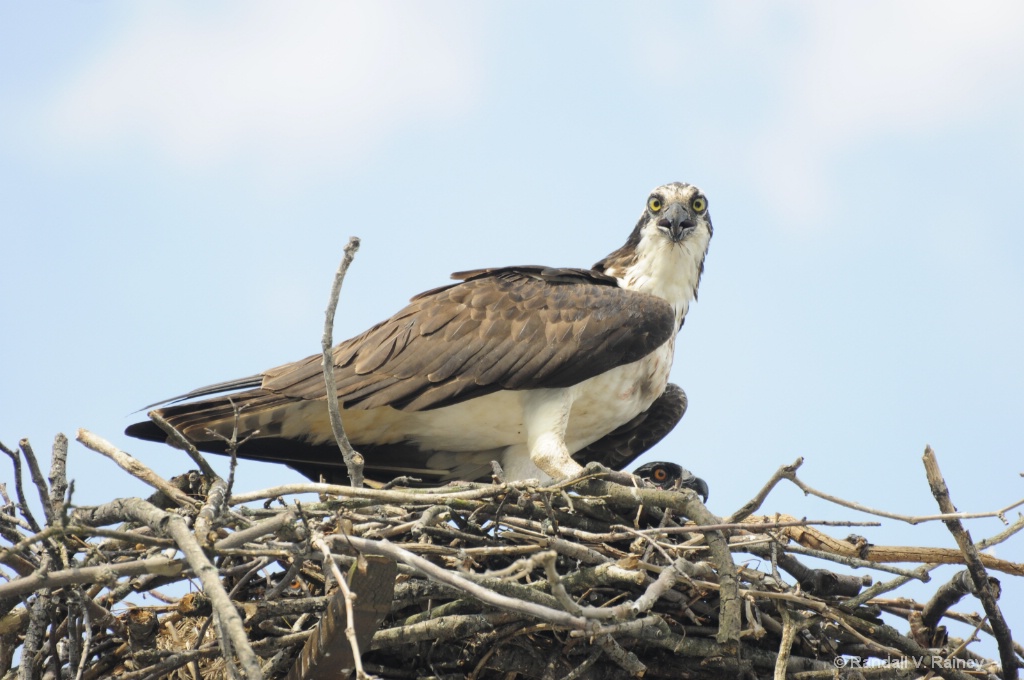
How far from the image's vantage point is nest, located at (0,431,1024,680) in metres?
4.77

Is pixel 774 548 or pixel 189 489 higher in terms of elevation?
pixel 774 548

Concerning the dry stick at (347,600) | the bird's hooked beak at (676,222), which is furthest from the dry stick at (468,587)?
the bird's hooked beak at (676,222)

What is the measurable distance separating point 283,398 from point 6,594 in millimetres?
2620

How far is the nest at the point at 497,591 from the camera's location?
15.6 feet

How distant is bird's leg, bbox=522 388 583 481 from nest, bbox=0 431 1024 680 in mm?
1021

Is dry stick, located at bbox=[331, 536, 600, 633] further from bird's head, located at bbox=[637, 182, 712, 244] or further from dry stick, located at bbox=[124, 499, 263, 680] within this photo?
bird's head, located at bbox=[637, 182, 712, 244]

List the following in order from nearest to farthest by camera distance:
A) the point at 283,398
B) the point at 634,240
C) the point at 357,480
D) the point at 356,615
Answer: the point at 356,615
the point at 357,480
the point at 283,398
the point at 634,240

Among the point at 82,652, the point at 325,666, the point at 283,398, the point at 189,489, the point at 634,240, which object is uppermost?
the point at 634,240

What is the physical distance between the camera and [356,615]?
15.1 ft

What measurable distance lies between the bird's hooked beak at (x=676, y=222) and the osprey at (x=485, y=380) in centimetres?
1

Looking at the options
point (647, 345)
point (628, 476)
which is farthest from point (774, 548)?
point (647, 345)

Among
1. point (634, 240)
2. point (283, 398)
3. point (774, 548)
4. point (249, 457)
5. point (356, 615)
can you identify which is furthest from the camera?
point (634, 240)

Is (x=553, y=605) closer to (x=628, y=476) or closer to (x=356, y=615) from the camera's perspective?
(x=356, y=615)

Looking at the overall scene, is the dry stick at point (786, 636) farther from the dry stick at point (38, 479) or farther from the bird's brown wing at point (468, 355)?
the dry stick at point (38, 479)
